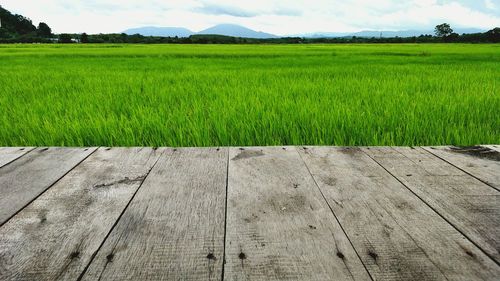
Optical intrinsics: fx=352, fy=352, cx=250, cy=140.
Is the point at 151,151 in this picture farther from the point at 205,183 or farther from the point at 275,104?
the point at 275,104

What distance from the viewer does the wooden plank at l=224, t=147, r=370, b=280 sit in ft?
2.68

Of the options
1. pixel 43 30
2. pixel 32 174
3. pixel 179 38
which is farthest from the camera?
pixel 43 30

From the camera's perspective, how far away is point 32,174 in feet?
4.76

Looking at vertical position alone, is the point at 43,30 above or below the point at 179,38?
above

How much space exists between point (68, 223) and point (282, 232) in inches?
24.6

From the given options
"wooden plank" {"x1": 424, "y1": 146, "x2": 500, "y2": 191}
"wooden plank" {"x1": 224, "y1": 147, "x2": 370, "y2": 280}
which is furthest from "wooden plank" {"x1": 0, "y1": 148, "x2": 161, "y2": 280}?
"wooden plank" {"x1": 424, "y1": 146, "x2": 500, "y2": 191}

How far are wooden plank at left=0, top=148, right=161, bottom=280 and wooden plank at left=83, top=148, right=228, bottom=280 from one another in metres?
0.05

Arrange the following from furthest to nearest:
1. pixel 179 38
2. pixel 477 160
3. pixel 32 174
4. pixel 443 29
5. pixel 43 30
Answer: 1. pixel 443 29
2. pixel 43 30
3. pixel 179 38
4. pixel 477 160
5. pixel 32 174

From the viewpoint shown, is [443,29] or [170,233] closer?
[170,233]

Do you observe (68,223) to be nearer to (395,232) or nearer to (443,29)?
(395,232)

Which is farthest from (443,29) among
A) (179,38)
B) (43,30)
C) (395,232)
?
(395,232)

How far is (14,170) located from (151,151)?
0.58 m

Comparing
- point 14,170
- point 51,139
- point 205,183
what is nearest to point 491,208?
point 205,183

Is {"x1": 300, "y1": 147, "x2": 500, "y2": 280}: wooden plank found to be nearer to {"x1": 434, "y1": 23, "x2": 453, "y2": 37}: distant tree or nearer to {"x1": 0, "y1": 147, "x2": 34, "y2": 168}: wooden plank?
{"x1": 0, "y1": 147, "x2": 34, "y2": 168}: wooden plank
